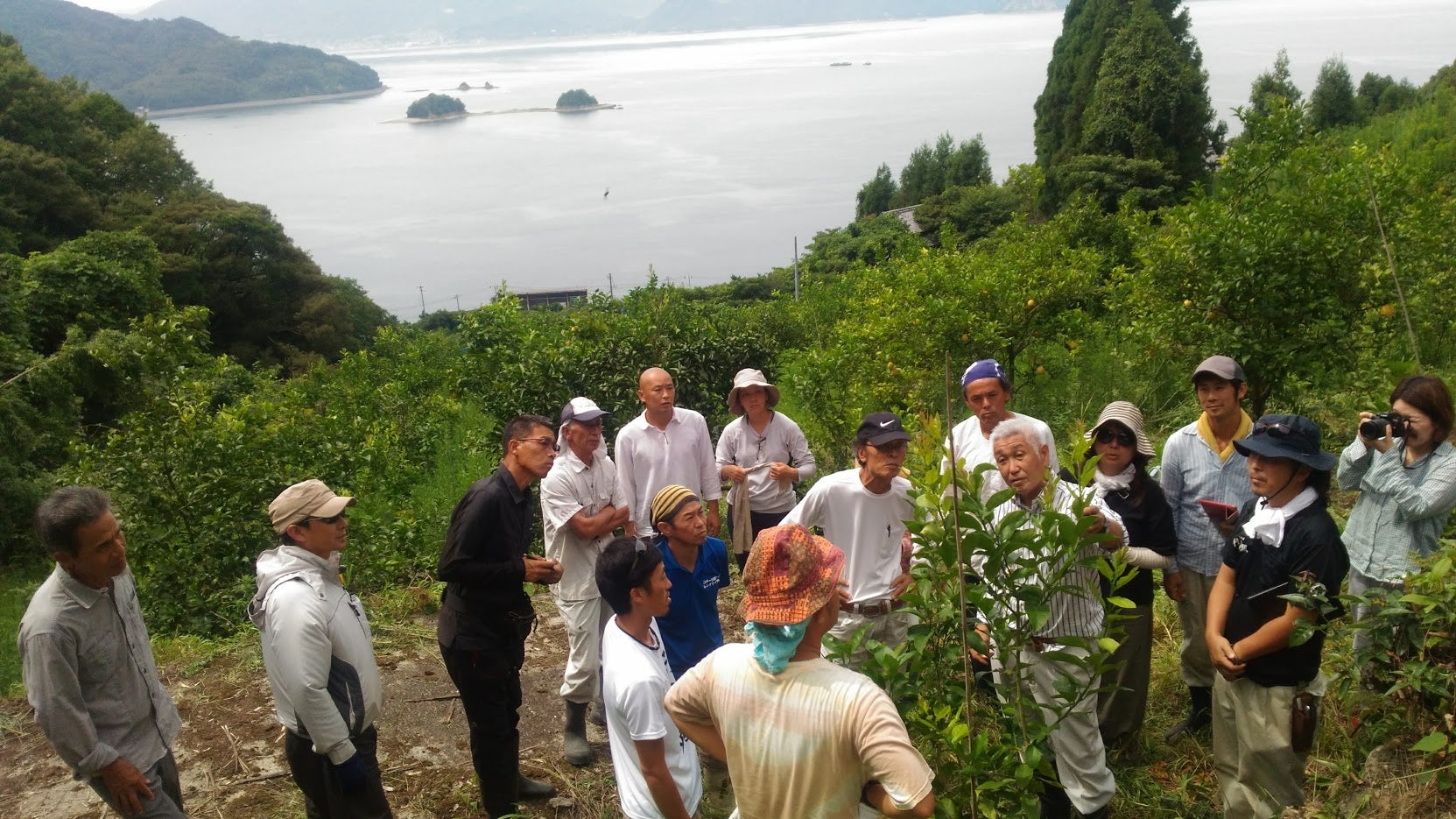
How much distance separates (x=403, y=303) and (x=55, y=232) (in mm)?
38563

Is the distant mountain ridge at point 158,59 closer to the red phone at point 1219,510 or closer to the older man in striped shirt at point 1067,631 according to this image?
the older man in striped shirt at point 1067,631

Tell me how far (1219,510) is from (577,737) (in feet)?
9.80

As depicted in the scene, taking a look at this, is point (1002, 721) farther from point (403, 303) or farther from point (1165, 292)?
point (403, 303)

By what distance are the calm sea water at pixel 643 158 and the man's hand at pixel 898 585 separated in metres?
51.7

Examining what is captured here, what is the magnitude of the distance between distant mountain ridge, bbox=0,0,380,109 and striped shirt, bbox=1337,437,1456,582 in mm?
131958

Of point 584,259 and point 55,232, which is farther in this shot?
point 584,259

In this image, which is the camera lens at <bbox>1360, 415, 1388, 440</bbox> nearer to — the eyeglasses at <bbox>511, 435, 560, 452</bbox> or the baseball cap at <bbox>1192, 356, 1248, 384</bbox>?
the baseball cap at <bbox>1192, 356, 1248, 384</bbox>

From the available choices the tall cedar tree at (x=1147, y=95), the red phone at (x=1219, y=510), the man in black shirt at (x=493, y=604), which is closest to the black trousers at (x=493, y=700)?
the man in black shirt at (x=493, y=604)

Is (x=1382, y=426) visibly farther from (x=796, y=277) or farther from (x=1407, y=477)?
(x=796, y=277)

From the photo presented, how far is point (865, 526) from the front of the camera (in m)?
4.12

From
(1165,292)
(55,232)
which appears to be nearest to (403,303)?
(55,232)

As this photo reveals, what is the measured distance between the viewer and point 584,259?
8981 centimetres

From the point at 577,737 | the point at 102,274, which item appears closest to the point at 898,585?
the point at 577,737

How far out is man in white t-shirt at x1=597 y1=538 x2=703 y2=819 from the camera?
2740 mm
